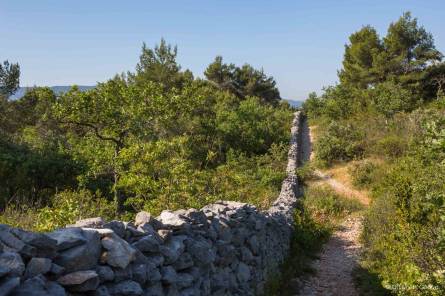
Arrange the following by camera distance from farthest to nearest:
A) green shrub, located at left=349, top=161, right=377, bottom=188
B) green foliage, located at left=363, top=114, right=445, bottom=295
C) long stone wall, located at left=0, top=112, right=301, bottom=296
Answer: green shrub, located at left=349, top=161, right=377, bottom=188, green foliage, located at left=363, top=114, right=445, bottom=295, long stone wall, located at left=0, top=112, right=301, bottom=296

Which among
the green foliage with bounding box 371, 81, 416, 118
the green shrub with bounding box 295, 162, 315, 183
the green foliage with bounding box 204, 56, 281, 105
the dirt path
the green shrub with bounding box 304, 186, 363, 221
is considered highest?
the green foliage with bounding box 204, 56, 281, 105

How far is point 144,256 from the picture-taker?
3.50 meters

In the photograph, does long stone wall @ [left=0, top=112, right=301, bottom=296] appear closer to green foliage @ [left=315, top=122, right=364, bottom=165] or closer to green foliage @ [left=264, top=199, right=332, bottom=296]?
green foliage @ [left=264, top=199, right=332, bottom=296]

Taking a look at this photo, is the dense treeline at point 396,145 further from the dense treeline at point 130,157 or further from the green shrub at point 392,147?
the dense treeline at point 130,157

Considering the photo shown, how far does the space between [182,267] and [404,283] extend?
358cm

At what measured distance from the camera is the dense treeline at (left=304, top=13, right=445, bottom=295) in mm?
5945

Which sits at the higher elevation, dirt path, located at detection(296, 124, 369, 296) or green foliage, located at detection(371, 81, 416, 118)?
green foliage, located at detection(371, 81, 416, 118)

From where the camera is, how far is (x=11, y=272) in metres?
2.24

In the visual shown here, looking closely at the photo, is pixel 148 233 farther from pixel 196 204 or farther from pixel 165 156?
pixel 165 156

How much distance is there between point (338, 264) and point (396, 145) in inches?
397

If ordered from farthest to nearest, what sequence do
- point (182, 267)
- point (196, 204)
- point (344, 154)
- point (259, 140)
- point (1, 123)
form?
1. point (1, 123)
2. point (259, 140)
3. point (344, 154)
4. point (196, 204)
5. point (182, 267)

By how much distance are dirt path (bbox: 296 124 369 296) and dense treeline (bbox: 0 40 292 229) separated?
Answer: 2417 millimetres

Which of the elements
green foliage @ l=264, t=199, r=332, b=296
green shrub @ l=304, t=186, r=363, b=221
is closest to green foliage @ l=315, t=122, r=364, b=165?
green shrub @ l=304, t=186, r=363, b=221

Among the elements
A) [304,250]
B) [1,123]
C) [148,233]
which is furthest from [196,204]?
[1,123]
